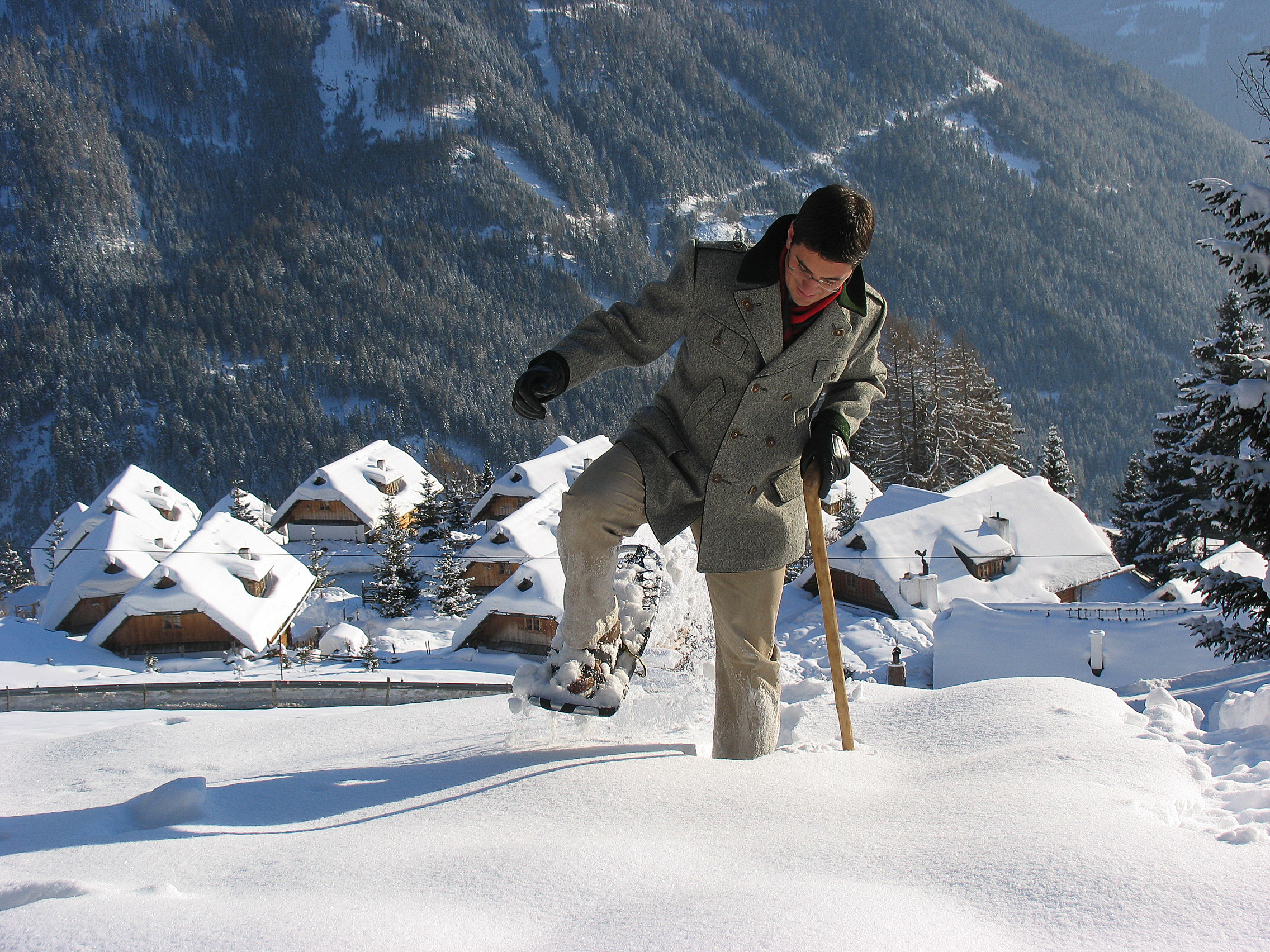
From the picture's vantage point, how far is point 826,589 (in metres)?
3.25

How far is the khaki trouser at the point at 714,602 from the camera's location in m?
3.13

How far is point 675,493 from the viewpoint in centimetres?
321

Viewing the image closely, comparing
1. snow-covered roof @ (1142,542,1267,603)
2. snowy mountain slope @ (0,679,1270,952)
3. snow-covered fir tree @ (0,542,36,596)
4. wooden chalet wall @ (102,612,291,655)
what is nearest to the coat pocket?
snowy mountain slope @ (0,679,1270,952)

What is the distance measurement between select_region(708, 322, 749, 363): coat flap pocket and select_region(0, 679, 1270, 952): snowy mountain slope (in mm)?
1467

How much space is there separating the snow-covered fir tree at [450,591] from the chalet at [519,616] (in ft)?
16.0

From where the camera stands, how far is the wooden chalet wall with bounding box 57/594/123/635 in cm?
2811

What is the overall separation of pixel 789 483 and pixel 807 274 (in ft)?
2.78

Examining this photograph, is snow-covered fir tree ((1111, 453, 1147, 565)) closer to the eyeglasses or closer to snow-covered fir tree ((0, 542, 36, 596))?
the eyeglasses

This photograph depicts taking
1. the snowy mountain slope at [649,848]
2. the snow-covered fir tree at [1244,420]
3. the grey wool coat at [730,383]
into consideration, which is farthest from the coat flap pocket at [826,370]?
the snow-covered fir tree at [1244,420]

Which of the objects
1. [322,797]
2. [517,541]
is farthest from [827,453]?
[517,541]

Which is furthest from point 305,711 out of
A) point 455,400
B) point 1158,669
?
point 455,400

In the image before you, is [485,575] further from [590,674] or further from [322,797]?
[322,797]

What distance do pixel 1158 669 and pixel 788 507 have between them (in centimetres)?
1387

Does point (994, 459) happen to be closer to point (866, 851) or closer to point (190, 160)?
point (866, 851)
